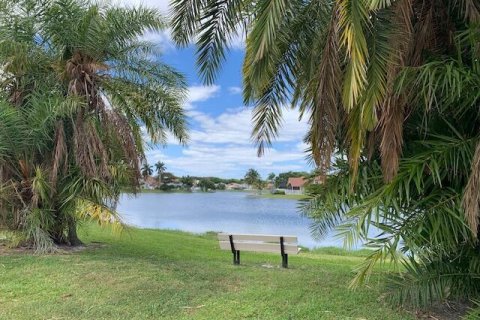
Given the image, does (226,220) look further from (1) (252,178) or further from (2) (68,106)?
(1) (252,178)

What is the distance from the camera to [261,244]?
8555 mm

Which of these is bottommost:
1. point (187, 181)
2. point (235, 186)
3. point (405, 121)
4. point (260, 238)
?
point (260, 238)

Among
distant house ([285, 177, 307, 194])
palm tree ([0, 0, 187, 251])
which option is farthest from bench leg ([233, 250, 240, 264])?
palm tree ([0, 0, 187, 251])

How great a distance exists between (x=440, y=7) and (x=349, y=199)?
8.45ft

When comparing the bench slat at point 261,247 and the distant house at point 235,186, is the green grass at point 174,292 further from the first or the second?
the distant house at point 235,186

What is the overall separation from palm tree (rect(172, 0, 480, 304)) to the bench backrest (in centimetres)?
230

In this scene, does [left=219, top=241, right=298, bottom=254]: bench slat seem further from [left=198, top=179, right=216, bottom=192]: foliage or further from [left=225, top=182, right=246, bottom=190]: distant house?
→ [left=225, top=182, right=246, bottom=190]: distant house

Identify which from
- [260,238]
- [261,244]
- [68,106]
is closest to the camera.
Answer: [261,244]

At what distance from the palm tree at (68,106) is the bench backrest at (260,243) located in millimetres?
2487

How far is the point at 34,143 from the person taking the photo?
981cm

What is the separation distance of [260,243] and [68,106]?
15.8 ft

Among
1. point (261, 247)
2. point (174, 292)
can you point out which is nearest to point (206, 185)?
point (261, 247)

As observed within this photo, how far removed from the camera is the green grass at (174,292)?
214 inches

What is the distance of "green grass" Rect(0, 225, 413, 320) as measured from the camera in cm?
544
